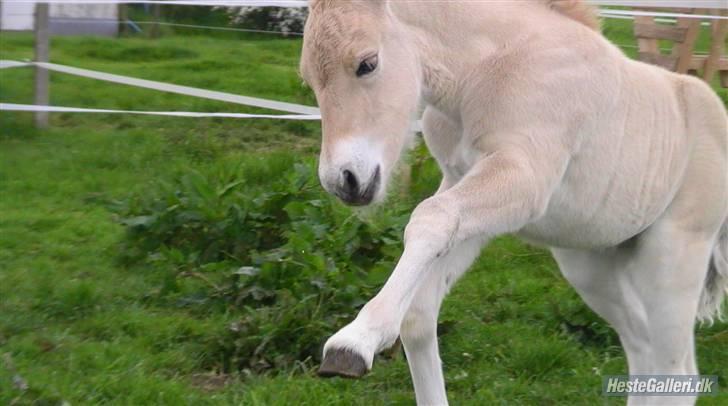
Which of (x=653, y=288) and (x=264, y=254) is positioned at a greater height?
(x=653, y=288)

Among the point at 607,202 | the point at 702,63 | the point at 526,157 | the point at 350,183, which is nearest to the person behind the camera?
the point at 350,183

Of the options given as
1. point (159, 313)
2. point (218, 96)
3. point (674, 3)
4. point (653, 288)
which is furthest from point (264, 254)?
point (218, 96)

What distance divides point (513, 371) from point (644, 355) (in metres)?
0.74

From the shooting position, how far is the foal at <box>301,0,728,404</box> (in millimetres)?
3414

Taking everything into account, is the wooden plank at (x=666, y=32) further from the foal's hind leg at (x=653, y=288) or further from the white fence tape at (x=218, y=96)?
the foal's hind leg at (x=653, y=288)

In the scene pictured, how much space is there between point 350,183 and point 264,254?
2096 mm

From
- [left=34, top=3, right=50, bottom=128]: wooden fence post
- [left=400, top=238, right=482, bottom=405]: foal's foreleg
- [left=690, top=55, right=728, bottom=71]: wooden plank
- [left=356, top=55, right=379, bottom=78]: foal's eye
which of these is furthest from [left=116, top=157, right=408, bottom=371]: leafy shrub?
[left=690, top=55, right=728, bottom=71]: wooden plank

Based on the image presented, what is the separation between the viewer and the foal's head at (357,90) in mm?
3422

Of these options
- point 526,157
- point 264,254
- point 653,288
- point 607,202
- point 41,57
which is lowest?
point 264,254

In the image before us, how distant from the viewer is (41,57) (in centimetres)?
898

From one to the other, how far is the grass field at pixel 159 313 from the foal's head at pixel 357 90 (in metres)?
1.28

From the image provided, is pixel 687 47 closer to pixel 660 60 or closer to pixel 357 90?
pixel 660 60

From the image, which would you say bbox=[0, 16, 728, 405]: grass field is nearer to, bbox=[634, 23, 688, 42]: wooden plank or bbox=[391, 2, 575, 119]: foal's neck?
bbox=[391, 2, 575, 119]: foal's neck

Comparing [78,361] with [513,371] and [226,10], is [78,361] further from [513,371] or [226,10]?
[226,10]
